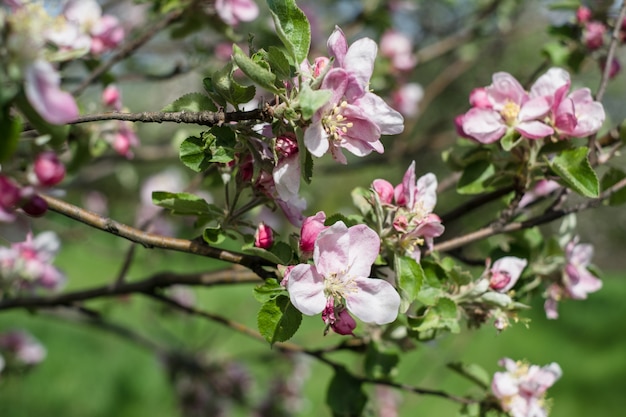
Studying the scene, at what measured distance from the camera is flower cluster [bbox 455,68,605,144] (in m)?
0.96

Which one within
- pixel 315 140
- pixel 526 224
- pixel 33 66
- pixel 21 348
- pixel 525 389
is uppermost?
pixel 33 66

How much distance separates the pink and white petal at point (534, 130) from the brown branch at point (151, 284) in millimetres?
434

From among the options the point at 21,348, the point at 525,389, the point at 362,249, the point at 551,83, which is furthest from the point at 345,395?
the point at 21,348

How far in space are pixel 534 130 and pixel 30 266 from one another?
40.5 inches

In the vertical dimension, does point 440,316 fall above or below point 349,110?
below

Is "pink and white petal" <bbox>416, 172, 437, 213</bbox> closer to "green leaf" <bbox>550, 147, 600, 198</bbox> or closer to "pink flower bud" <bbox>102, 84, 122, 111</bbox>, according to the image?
"green leaf" <bbox>550, 147, 600, 198</bbox>

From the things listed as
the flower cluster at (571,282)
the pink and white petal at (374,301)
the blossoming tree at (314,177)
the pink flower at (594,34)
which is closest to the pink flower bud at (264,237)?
the blossoming tree at (314,177)

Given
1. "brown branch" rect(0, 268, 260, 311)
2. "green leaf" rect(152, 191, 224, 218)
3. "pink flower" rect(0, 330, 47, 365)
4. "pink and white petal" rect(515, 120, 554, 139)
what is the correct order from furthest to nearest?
"pink flower" rect(0, 330, 47, 365) → "brown branch" rect(0, 268, 260, 311) → "pink and white petal" rect(515, 120, 554, 139) → "green leaf" rect(152, 191, 224, 218)

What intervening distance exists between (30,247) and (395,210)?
2.90 ft

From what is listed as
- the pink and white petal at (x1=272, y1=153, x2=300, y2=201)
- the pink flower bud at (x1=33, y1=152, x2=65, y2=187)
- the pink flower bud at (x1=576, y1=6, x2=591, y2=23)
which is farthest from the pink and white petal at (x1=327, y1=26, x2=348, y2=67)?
the pink flower bud at (x1=576, y1=6, x2=591, y2=23)

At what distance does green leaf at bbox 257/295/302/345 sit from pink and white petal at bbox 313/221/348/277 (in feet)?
0.18

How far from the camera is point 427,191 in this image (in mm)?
929

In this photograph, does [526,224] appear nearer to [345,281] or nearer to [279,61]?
[345,281]

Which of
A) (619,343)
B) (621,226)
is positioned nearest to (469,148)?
(619,343)
